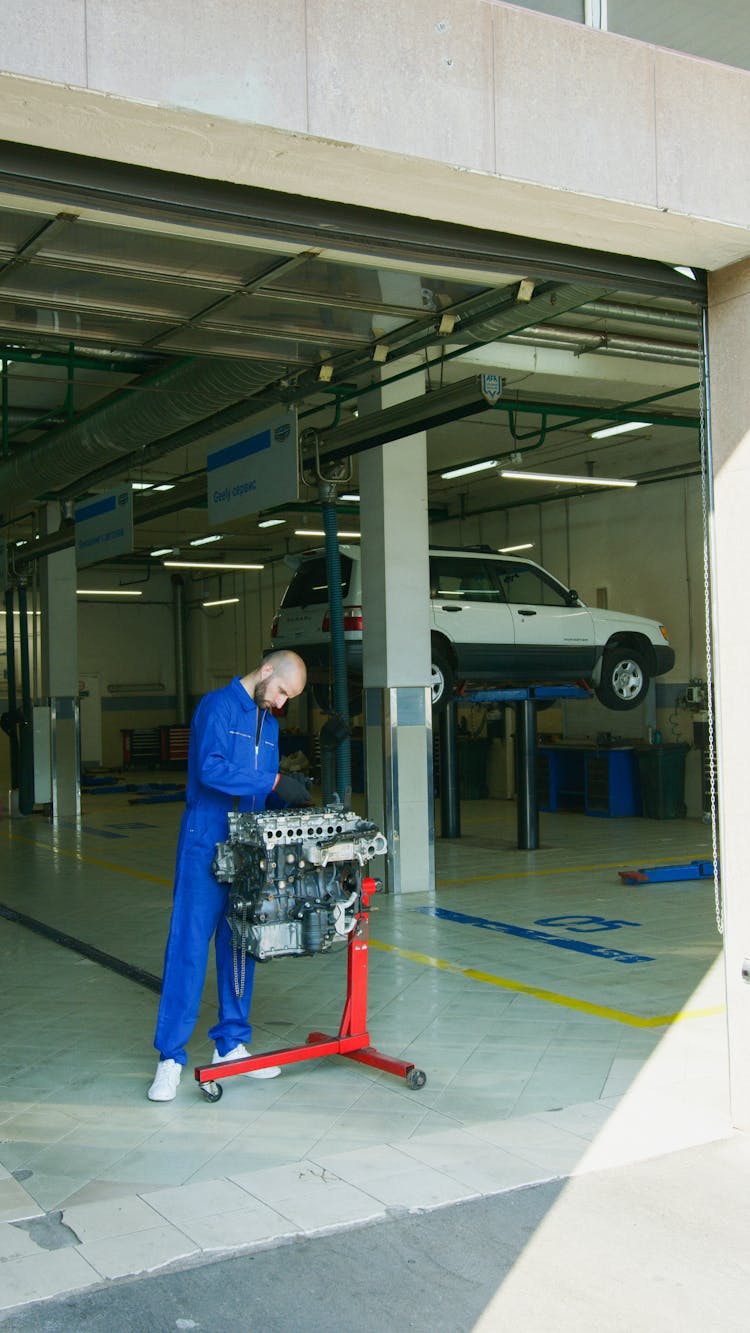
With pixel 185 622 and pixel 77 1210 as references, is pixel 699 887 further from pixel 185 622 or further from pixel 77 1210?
pixel 185 622

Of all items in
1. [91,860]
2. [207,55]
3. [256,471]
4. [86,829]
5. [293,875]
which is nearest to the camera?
[207,55]

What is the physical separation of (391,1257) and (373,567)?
6837 mm

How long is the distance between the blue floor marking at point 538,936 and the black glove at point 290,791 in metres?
3.11

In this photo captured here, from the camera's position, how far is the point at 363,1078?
4941 mm

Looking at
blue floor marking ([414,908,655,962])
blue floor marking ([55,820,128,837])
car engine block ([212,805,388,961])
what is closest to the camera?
car engine block ([212,805,388,961])

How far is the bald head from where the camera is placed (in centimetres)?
475

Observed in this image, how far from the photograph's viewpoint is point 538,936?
26.0ft

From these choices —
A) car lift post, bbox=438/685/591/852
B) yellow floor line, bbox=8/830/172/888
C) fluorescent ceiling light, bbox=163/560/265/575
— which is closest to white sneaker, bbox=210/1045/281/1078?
yellow floor line, bbox=8/830/172/888

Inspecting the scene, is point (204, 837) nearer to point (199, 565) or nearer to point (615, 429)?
point (615, 429)

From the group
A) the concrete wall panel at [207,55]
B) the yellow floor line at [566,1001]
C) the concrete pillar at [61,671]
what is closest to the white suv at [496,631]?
the concrete pillar at [61,671]

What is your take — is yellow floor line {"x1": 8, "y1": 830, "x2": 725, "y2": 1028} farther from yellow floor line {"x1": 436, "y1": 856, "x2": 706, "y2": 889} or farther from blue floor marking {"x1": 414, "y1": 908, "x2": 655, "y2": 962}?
yellow floor line {"x1": 436, "y1": 856, "x2": 706, "y2": 889}

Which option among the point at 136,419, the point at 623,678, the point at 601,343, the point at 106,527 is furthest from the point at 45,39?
the point at 623,678

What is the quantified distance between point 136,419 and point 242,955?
5083 mm

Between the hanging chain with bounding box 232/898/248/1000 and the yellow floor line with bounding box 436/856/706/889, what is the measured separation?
518cm
